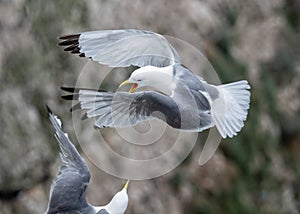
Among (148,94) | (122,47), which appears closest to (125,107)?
(148,94)

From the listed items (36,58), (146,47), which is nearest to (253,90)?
(36,58)

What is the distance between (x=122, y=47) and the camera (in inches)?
106

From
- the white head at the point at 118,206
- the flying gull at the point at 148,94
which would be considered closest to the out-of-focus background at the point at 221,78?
the white head at the point at 118,206

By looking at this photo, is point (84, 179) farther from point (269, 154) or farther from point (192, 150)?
point (269, 154)

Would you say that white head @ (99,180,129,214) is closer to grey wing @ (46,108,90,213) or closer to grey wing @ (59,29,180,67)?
grey wing @ (46,108,90,213)

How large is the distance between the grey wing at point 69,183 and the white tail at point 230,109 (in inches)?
19.7

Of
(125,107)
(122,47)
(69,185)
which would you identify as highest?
(122,47)

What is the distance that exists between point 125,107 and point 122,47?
21cm

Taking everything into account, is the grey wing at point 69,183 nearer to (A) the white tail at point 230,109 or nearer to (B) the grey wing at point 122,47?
(B) the grey wing at point 122,47

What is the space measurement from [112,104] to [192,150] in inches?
117

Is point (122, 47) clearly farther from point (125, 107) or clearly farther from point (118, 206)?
point (118, 206)

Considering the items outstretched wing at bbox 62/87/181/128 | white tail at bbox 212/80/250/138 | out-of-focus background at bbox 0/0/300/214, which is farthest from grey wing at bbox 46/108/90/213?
out-of-focus background at bbox 0/0/300/214

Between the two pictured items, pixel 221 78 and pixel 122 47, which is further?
pixel 221 78

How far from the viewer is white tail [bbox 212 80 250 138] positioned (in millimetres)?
2764
